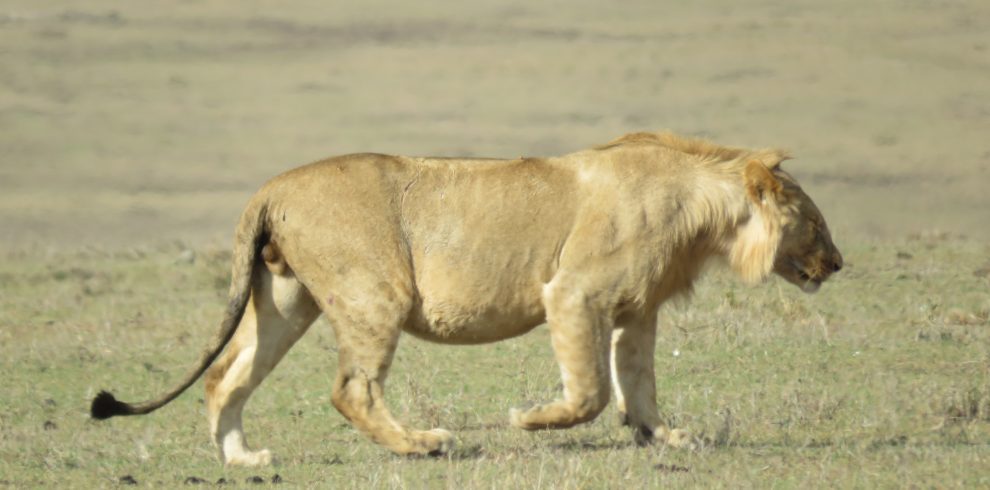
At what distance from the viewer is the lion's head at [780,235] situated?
837 cm

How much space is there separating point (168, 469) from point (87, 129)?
20740 millimetres

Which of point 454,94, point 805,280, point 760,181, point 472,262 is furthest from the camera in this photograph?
point 454,94

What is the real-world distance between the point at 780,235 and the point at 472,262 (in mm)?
1404

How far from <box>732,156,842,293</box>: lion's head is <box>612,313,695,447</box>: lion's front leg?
530 mm

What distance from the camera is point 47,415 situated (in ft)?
31.6

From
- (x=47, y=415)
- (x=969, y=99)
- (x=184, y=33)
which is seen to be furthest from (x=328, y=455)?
(x=184, y=33)

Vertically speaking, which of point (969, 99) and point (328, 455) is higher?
point (328, 455)

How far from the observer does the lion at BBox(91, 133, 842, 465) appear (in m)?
7.86

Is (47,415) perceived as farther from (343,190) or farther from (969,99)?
(969,99)

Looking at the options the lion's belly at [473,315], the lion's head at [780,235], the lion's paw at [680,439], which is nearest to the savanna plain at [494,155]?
the lion's paw at [680,439]

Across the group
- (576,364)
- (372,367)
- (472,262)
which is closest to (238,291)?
(372,367)

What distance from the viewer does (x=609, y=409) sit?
9.35 m

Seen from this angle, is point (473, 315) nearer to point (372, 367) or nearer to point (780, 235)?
point (372, 367)

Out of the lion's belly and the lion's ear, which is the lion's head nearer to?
the lion's ear
